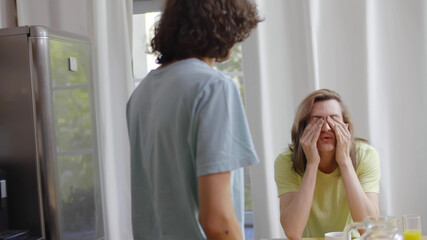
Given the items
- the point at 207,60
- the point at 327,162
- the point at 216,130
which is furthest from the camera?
the point at 327,162

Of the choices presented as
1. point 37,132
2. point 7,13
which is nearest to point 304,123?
point 37,132

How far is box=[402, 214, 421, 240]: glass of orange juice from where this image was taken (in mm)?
1544

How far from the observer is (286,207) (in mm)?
2082

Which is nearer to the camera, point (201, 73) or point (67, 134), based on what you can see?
point (201, 73)

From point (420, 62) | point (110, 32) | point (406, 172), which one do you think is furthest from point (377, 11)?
point (110, 32)

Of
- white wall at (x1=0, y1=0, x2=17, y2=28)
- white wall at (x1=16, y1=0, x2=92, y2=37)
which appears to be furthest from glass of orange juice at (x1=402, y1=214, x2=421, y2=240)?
white wall at (x1=0, y1=0, x2=17, y2=28)

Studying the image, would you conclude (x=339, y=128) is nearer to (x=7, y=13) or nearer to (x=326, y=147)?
(x=326, y=147)

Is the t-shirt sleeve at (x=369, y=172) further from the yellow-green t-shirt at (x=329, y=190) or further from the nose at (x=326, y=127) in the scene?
the nose at (x=326, y=127)

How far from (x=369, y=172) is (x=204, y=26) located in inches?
52.7

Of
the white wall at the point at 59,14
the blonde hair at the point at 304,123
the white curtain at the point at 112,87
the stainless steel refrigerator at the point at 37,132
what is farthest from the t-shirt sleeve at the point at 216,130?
the white wall at the point at 59,14

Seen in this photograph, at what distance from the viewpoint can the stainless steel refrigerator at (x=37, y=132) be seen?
→ 2582 mm

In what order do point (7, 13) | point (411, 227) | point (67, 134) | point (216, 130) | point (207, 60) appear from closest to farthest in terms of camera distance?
1. point (216, 130)
2. point (207, 60)
3. point (411, 227)
4. point (67, 134)
5. point (7, 13)

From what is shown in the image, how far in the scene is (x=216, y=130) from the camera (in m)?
0.99

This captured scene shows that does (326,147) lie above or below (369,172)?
above
